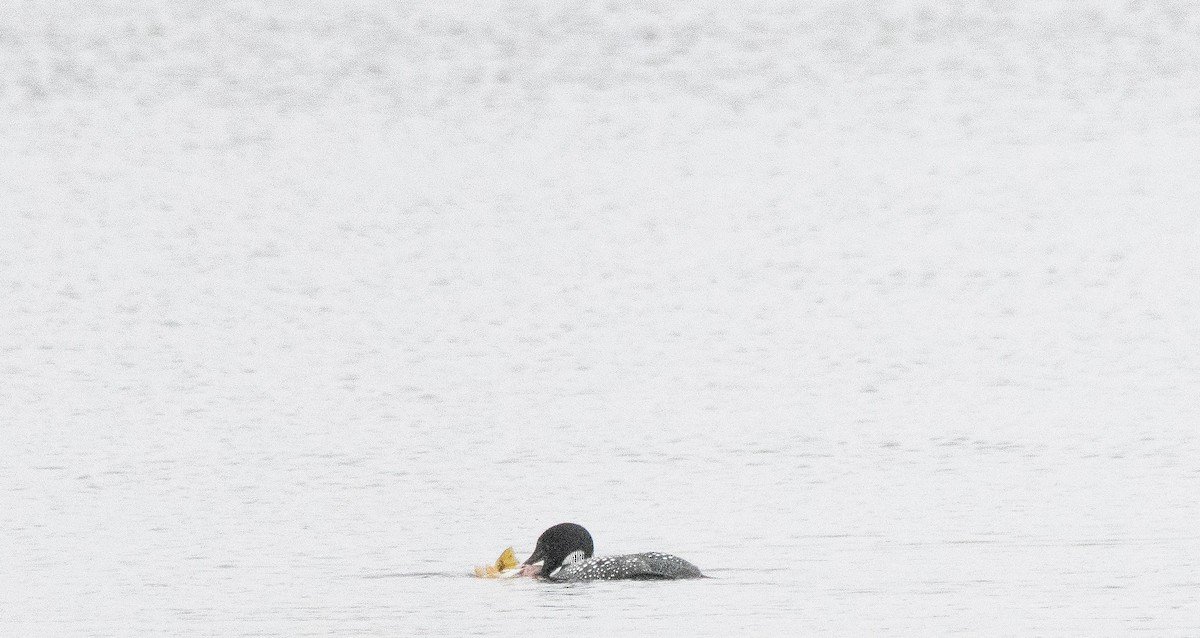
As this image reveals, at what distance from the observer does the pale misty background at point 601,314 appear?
9828 millimetres

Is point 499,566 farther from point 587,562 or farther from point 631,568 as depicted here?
point 631,568

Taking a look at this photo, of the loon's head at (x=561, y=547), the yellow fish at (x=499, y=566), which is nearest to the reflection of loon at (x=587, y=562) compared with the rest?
the loon's head at (x=561, y=547)

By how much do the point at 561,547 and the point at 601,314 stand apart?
9092 mm

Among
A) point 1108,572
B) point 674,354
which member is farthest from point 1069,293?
point 1108,572

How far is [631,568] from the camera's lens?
9.77 m

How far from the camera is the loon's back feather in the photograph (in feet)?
31.4

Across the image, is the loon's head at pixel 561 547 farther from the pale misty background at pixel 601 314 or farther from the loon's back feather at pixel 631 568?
the pale misty background at pixel 601 314

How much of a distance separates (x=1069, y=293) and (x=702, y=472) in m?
8.28

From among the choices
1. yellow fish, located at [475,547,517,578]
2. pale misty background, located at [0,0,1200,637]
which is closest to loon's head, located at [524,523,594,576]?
yellow fish, located at [475,547,517,578]

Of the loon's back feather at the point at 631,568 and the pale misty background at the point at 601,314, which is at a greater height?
the pale misty background at the point at 601,314

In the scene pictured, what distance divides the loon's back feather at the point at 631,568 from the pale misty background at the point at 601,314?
0.07 metres

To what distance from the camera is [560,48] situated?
3275 centimetres

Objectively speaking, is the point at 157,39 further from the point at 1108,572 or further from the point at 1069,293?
the point at 1108,572

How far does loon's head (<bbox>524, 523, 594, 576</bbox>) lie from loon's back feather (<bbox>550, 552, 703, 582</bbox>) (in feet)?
0.14
